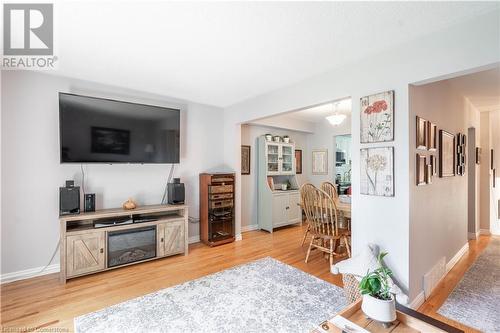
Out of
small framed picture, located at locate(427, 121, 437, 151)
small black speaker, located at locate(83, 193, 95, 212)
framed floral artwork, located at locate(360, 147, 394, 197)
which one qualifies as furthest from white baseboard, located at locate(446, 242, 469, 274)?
small black speaker, located at locate(83, 193, 95, 212)

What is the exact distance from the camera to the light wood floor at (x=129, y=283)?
79.0 inches

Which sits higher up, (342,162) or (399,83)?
(399,83)

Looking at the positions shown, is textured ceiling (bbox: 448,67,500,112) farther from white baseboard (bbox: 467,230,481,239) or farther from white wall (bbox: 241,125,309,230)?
white wall (bbox: 241,125,309,230)

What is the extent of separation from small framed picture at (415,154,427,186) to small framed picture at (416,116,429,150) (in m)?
0.10

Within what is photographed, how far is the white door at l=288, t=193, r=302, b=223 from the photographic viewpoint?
16.0 feet

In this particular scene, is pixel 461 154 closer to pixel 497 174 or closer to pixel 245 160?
pixel 497 174

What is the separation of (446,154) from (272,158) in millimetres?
2824

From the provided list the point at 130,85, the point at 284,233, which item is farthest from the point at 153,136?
the point at 284,233

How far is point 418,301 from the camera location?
208 centimetres

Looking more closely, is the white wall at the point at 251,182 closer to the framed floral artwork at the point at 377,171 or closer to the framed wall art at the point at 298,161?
the framed wall art at the point at 298,161

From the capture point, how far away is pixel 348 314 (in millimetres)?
1261

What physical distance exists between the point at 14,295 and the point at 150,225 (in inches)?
53.7

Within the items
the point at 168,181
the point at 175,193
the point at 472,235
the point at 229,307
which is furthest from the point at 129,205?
the point at 472,235

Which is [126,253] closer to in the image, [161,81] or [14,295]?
[14,295]
